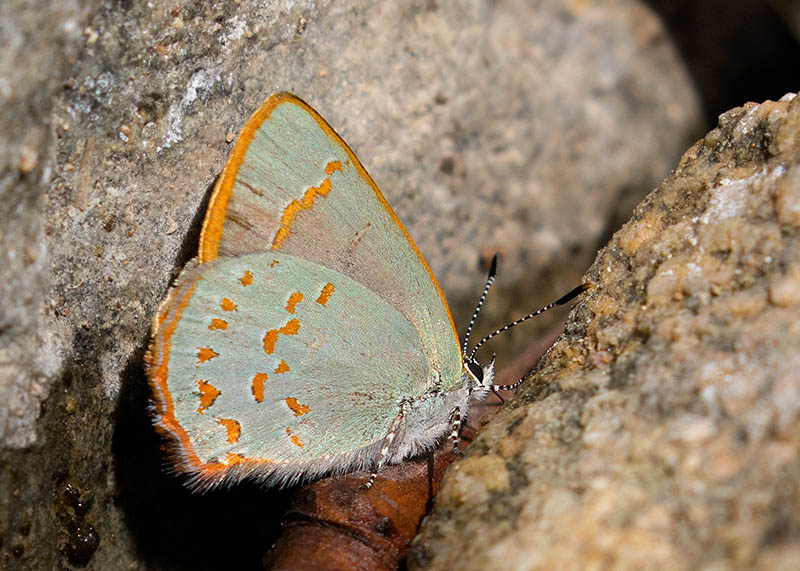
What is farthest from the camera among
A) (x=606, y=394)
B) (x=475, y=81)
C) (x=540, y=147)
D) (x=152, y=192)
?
(x=540, y=147)

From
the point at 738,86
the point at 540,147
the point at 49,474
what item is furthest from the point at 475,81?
the point at 49,474

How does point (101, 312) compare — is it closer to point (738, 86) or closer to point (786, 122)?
point (786, 122)

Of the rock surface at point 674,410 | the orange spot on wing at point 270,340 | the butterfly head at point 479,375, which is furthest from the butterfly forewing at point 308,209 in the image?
the rock surface at point 674,410

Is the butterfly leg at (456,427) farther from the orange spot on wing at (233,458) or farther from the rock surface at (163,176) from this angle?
the rock surface at (163,176)

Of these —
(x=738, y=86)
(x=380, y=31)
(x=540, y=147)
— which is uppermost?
(x=380, y=31)

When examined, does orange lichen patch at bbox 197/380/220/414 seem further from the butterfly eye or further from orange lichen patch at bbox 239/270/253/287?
the butterfly eye

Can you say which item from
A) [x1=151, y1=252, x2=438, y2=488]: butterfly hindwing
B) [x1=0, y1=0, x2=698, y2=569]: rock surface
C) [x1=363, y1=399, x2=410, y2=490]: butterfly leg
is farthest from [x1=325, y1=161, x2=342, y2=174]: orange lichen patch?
[x1=363, y1=399, x2=410, y2=490]: butterfly leg

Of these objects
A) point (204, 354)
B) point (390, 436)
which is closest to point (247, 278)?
point (204, 354)

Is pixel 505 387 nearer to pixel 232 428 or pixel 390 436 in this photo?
pixel 390 436
